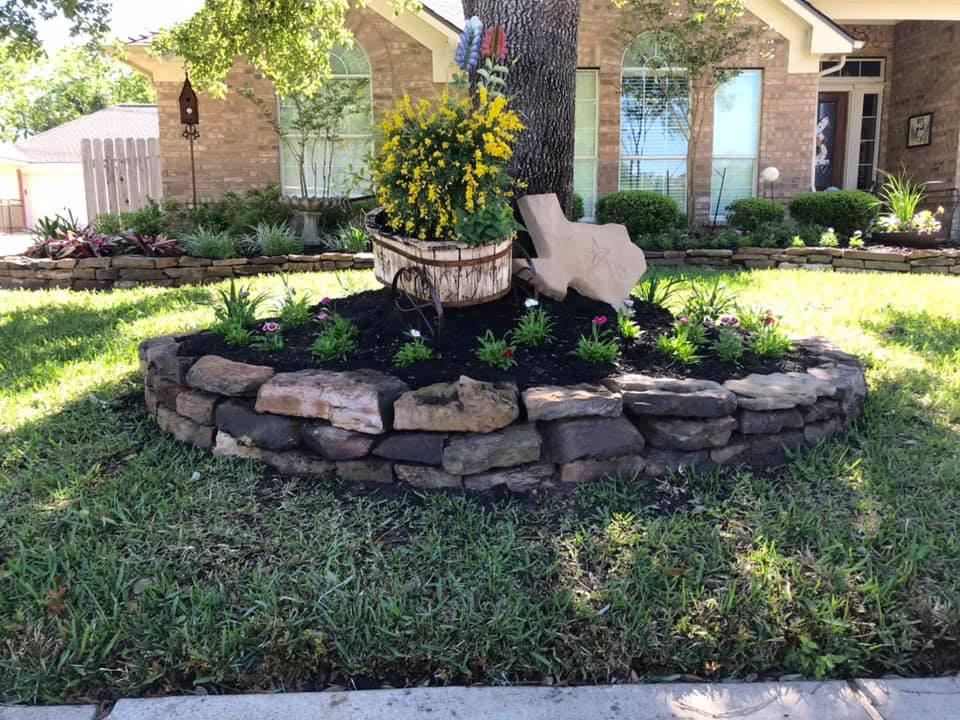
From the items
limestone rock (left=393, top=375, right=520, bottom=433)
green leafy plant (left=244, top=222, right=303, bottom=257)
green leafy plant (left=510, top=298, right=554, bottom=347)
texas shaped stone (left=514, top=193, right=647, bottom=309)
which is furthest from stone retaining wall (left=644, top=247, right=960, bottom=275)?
limestone rock (left=393, top=375, right=520, bottom=433)

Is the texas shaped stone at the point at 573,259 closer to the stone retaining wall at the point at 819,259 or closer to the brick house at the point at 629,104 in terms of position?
the stone retaining wall at the point at 819,259

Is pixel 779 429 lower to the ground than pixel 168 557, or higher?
higher

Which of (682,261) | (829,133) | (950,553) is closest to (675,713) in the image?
(950,553)

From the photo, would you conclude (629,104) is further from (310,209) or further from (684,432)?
(684,432)

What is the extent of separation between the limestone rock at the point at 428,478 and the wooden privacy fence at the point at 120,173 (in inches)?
428

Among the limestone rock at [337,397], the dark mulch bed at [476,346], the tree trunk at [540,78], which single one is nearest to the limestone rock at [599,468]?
the dark mulch bed at [476,346]

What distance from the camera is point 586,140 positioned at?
39.7 ft

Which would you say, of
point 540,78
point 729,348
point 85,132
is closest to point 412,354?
point 729,348

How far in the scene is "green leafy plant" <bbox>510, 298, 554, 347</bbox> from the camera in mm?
3805

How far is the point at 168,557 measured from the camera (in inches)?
108

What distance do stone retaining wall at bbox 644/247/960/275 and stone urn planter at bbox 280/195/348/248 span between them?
4.21m

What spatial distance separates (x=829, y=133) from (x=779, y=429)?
1332 cm

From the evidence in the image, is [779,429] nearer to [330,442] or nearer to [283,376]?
[330,442]

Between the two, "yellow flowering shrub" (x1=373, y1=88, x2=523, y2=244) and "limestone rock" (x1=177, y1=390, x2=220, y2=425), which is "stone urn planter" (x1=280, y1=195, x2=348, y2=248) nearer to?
"yellow flowering shrub" (x1=373, y1=88, x2=523, y2=244)
